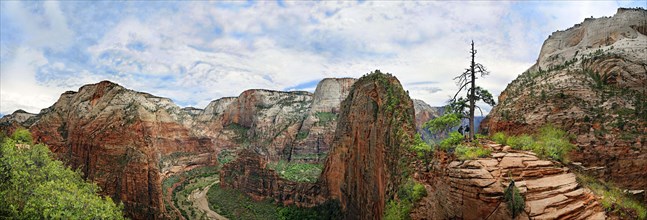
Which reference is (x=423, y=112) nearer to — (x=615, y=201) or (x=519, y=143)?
(x=519, y=143)

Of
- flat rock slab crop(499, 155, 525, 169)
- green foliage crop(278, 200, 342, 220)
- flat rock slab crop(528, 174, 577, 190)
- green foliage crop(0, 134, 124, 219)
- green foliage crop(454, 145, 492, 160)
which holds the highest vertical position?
green foliage crop(454, 145, 492, 160)

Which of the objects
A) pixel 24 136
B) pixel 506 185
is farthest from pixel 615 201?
pixel 24 136

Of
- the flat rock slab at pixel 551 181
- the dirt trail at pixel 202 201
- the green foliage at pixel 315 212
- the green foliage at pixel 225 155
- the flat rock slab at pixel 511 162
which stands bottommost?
the dirt trail at pixel 202 201

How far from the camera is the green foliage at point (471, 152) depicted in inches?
590

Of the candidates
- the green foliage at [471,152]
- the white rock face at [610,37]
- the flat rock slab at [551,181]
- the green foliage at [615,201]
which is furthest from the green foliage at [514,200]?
the white rock face at [610,37]

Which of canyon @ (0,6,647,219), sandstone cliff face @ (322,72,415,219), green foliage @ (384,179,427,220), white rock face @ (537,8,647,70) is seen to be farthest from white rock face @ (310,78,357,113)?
green foliage @ (384,179,427,220)

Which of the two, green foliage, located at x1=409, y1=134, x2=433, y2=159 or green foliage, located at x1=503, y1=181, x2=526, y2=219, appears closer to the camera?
green foliage, located at x1=503, y1=181, x2=526, y2=219

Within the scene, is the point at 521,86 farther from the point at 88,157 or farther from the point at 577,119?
the point at 88,157

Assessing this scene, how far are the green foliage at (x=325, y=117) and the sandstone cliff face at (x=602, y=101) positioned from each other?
54369 mm

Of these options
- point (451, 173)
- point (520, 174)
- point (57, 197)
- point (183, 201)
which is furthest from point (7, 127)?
point (520, 174)

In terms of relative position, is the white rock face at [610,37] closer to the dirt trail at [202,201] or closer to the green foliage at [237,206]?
the green foliage at [237,206]

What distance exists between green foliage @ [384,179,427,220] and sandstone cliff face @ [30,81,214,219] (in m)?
28.3

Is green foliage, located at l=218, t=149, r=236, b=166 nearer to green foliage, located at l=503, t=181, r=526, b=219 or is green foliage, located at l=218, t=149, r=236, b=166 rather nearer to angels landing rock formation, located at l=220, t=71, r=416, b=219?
angels landing rock formation, located at l=220, t=71, r=416, b=219

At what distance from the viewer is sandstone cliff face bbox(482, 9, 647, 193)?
19672 millimetres
